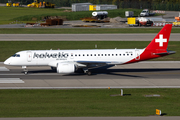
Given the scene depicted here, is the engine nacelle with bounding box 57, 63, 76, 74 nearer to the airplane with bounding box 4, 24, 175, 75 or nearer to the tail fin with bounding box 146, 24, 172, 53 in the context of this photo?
the airplane with bounding box 4, 24, 175, 75

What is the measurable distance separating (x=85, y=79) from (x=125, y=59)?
19.7 feet

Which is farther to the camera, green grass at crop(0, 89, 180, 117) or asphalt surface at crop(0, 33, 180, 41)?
asphalt surface at crop(0, 33, 180, 41)

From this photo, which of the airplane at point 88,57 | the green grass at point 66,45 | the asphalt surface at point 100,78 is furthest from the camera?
the green grass at point 66,45

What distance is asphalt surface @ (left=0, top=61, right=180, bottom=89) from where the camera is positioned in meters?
31.3

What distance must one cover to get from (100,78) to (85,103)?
1044 cm

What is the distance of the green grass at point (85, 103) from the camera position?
2194 cm

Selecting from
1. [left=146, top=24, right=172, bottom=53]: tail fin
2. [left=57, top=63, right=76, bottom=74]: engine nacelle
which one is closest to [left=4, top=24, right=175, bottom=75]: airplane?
[left=146, top=24, right=172, bottom=53]: tail fin

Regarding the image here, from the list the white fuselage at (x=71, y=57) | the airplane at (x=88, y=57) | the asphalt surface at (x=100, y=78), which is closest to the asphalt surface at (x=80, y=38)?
the asphalt surface at (x=100, y=78)

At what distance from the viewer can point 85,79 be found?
3428 cm

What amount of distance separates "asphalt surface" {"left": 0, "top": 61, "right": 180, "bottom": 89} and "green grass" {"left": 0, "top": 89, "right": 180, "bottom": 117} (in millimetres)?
2271

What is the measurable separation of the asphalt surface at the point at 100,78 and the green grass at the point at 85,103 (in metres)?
2.27

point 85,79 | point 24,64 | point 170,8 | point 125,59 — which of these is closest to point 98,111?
point 85,79

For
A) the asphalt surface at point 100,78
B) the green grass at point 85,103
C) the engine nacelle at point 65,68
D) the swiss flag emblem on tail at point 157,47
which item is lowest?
the asphalt surface at point 100,78

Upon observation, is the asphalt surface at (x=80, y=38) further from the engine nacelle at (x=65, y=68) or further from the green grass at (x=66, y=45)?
the engine nacelle at (x=65, y=68)
